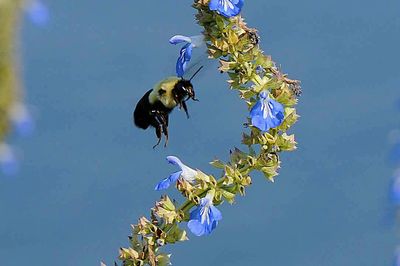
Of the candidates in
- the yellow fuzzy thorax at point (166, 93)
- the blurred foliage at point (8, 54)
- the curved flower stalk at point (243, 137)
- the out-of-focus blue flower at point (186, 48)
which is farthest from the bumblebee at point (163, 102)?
the blurred foliage at point (8, 54)

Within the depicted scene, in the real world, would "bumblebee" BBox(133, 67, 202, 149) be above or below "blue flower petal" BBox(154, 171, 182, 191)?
above

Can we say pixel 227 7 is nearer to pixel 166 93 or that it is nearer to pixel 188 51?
pixel 188 51

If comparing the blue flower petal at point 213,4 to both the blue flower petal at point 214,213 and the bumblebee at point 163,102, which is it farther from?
the bumblebee at point 163,102

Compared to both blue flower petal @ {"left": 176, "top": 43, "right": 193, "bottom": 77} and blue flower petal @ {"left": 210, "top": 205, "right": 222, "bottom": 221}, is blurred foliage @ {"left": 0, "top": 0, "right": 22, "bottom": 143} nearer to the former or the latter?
blue flower petal @ {"left": 176, "top": 43, "right": 193, "bottom": 77}

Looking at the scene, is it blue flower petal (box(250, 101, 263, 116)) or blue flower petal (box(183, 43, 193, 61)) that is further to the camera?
blue flower petal (box(183, 43, 193, 61))

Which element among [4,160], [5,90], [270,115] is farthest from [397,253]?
[5,90]

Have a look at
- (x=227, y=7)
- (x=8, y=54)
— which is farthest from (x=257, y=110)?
(x=8, y=54)

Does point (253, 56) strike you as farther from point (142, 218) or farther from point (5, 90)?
point (5, 90)

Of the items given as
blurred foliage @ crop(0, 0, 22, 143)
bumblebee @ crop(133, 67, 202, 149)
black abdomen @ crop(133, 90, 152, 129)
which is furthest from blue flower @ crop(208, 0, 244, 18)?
blurred foliage @ crop(0, 0, 22, 143)
